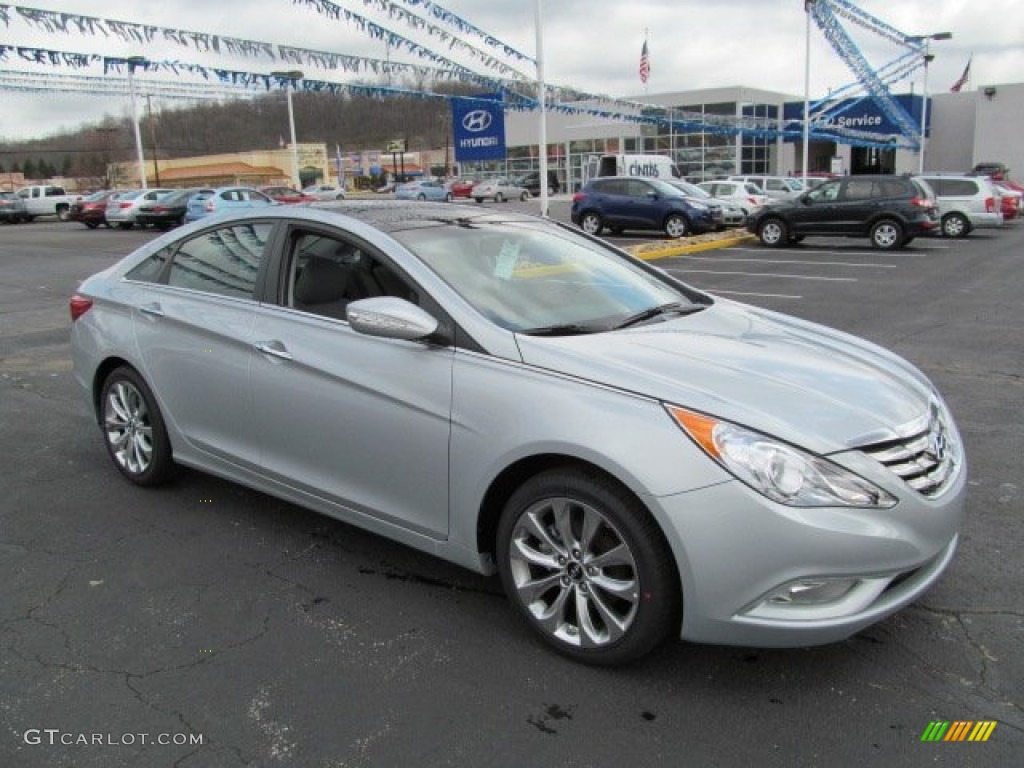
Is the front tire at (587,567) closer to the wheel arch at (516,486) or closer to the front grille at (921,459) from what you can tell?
the wheel arch at (516,486)

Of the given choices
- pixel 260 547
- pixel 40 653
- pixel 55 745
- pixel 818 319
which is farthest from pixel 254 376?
pixel 818 319

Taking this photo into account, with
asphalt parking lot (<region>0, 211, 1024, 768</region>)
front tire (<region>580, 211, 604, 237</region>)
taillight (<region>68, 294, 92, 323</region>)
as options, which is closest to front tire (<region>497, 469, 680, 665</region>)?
asphalt parking lot (<region>0, 211, 1024, 768</region>)

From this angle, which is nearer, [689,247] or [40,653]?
[40,653]

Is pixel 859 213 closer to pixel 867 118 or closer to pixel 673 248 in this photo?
pixel 673 248

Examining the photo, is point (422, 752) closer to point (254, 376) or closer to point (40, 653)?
point (40, 653)

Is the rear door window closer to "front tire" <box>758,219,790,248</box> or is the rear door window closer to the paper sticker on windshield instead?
the paper sticker on windshield

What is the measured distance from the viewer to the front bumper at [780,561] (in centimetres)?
260

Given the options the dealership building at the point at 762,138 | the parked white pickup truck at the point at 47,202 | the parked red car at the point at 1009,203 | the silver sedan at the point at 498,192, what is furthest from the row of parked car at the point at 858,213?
the parked white pickup truck at the point at 47,202

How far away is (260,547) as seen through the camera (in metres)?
4.03

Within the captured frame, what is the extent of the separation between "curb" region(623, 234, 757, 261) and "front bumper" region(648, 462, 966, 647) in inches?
576

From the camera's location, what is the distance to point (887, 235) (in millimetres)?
18672

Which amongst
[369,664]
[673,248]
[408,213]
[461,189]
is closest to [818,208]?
[673,248]

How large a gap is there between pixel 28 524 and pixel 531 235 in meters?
2.91

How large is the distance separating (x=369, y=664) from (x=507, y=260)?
1800 millimetres
